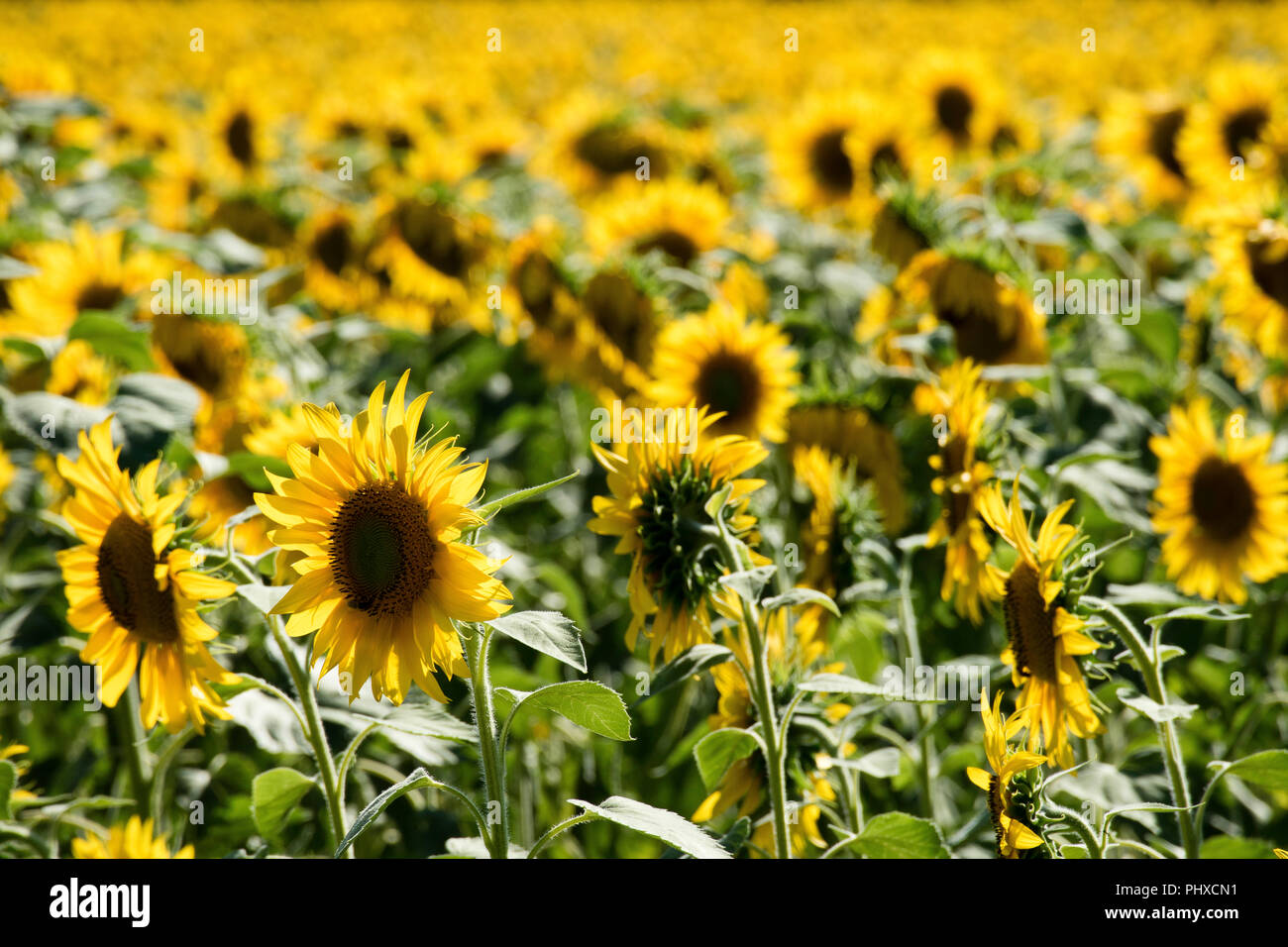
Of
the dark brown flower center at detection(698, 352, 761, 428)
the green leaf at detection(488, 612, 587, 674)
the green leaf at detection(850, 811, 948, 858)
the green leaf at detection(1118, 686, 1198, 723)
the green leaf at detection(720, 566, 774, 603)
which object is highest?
the dark brown flower center at detection(698, 352, 761, 428)

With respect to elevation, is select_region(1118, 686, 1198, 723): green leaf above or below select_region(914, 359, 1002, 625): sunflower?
below

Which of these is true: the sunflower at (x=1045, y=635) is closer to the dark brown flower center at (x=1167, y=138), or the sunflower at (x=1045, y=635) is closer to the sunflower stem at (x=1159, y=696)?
the sunflower stem at (x=1159, y=696)

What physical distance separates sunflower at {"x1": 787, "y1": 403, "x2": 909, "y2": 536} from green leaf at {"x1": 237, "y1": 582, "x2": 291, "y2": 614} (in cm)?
102

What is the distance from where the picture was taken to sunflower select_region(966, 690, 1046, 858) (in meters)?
1.08

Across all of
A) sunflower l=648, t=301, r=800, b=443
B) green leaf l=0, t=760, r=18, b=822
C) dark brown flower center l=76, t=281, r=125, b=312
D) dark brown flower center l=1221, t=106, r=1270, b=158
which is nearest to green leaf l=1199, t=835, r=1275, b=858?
sunflower l=648, t=301, r=800, b=443

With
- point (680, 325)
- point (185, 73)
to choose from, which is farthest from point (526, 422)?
Result: point (185, 73)

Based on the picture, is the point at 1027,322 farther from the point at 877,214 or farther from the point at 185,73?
the point at 185,73

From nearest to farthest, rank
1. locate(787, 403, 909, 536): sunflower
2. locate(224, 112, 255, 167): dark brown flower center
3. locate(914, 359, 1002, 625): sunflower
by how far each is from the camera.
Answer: locate(914, 359, 1002, 625): sunflower
locate(787, 403, 909, 536): sunflower
locate(224, 112, 255, 167): dark brown flower center

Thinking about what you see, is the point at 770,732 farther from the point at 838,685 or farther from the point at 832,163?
the point at 832,163

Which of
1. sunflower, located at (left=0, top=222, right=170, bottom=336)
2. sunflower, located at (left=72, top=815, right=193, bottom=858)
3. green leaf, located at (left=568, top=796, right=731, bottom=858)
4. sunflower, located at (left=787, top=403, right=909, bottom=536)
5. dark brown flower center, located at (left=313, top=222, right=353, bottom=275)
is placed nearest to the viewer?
green leaf, located at (left=568, top=796, right=731, bottom=858)

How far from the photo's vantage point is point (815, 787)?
59.7 inches

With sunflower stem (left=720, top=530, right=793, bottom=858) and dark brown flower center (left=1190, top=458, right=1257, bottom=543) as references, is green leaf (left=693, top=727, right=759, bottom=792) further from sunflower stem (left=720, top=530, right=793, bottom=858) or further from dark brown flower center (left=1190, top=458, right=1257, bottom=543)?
dark brown flower center (left=1190, top=458, right=1257, bottom=543)

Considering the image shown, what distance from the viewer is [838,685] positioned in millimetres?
1210

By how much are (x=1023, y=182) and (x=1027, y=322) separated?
0.85 meters
